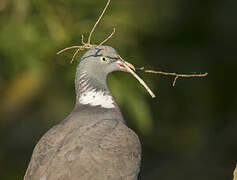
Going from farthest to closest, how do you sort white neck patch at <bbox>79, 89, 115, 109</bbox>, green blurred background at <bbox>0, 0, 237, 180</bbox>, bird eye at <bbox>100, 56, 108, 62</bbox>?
green blurred background at <bbox>0, 0, 237, 180</bbox>, bird eye at <bbox>100, 56, 108, 62</bbox>, white neck patch at <bbox>79, 89, 115, 109</bbox>

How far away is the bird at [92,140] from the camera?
207 inches

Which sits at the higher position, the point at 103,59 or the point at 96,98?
the point at 103,59

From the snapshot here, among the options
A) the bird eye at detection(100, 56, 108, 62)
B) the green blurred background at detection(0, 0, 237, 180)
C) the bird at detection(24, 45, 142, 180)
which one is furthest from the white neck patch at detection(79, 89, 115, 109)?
the green blurred background at detection(0, 0, 237, 180)

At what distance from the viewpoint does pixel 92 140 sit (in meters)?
5.43

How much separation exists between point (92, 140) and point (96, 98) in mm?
641

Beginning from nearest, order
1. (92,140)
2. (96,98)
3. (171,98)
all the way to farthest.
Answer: (92,140) < (96,98) < (171,98)

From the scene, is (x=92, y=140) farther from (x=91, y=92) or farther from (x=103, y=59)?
(x=103, y=59)

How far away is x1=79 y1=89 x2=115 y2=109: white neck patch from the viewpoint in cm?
595

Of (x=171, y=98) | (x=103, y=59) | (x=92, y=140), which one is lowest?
(x=171, y=98)

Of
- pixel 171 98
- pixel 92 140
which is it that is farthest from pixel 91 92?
pixel 171 98

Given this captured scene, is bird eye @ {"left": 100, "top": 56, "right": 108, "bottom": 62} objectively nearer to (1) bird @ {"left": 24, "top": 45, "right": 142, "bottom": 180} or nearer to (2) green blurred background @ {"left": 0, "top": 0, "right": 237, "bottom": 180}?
(1) bird @ {"left": 24, "top": 45, "right": 142, "bottom": 180}

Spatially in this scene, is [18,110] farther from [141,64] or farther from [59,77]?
[141,64]

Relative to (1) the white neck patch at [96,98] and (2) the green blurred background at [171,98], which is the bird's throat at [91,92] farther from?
(2) the green blurred background at [171,98]

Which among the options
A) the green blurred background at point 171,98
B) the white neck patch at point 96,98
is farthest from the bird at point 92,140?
the green blurred background at point 171,98
